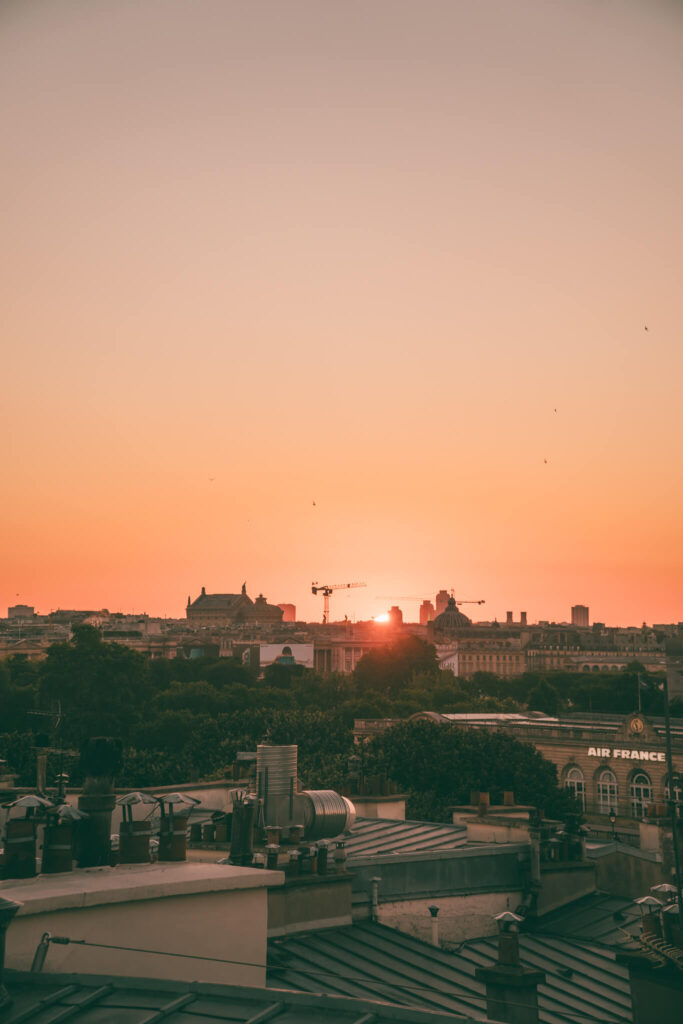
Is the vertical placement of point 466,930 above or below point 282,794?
below

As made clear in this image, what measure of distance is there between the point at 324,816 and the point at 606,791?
5791cm

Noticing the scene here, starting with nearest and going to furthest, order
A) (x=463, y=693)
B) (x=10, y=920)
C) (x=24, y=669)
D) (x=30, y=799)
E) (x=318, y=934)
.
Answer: (x=10, y=920)
(x=30, y=799)
(x=318, y=934)
(x=463, y=693)
(x=24, y=669)

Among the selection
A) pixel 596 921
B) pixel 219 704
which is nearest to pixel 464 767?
pixel 596 921

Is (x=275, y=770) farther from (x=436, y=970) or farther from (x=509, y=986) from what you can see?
(x=509, y=986)

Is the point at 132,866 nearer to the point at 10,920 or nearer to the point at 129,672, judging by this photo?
the point at 10,920

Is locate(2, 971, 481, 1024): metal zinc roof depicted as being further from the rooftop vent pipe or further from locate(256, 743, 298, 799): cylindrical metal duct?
locate(256, 743, 298, 799): cylindrical metal duct

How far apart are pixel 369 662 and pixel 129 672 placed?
46.5m

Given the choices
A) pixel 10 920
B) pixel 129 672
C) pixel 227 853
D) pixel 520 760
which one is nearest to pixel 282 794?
pixel 227 853

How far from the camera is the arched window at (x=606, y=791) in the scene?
7394 centimetres

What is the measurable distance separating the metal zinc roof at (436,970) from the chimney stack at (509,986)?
0.44m

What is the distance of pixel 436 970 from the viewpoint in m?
16.8

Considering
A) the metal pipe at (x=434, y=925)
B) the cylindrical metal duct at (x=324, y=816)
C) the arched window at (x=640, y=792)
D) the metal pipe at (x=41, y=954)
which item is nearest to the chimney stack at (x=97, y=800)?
the metal pipe at (x=41, y=954)

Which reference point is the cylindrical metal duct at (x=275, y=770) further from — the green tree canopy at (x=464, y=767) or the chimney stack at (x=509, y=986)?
the green tree canopy at (x=464, y=767)

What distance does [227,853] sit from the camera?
1875 cm
